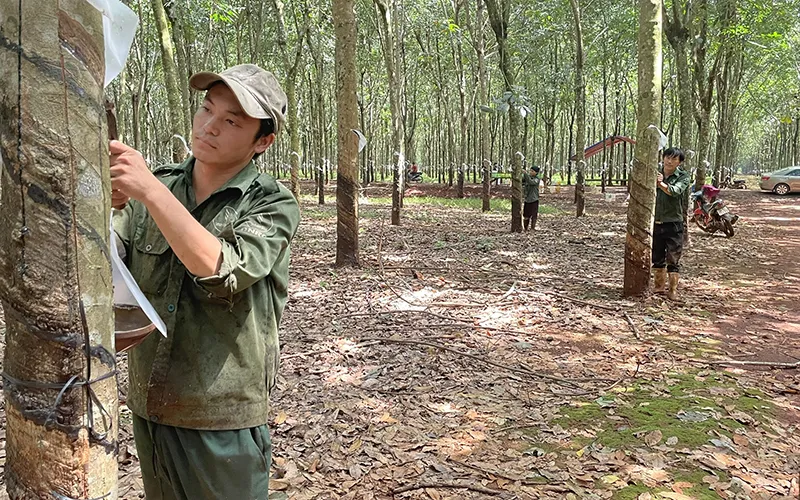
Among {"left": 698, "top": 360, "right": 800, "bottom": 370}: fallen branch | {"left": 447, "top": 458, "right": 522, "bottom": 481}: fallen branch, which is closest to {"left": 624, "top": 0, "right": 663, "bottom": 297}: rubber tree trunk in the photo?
{"left": 698, "top": 360, "right": 800, "bottom": 370}: fallen branch

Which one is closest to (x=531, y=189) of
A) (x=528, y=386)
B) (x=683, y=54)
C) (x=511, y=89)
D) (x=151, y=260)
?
(x=511, y=89)

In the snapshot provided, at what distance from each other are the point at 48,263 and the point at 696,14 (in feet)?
42.6

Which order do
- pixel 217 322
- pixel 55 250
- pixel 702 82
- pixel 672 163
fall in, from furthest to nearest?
pixel 702 82 < pixel 672 163 < pixel 217 322 < pixel 55 250

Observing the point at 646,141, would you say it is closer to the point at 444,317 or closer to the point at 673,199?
the point at 673,199

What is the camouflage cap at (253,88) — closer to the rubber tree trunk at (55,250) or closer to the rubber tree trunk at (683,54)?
the rubber tree trunk at (55,250)

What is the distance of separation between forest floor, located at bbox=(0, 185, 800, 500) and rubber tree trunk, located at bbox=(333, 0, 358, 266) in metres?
1.05

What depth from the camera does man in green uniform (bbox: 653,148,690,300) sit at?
21.5 ft

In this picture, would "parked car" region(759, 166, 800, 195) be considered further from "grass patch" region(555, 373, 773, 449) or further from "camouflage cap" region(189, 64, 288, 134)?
"camouflage cap" region(189, 64, 288, 134)

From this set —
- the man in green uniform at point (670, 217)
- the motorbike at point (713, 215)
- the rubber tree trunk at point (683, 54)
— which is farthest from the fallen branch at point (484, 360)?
the motorbike at point (713, 215)

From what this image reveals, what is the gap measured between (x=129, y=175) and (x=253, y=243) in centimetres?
34

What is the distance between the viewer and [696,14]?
1109cm

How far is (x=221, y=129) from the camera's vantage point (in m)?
1.53

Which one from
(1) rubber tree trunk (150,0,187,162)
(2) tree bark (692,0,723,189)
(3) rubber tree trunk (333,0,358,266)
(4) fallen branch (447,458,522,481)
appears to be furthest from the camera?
(2) tree bark (692,0,723,189)

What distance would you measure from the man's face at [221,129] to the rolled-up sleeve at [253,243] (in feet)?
0.56
